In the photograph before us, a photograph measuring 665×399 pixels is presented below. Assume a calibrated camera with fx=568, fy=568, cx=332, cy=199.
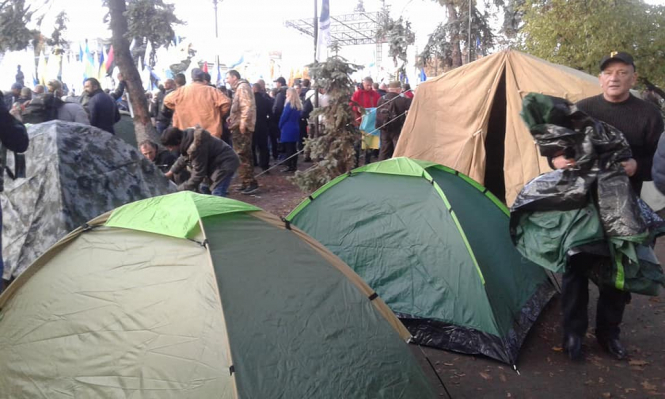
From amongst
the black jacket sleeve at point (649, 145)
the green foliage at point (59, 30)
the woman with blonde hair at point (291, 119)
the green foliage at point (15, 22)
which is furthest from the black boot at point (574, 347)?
the green foliage at point (59, 30)

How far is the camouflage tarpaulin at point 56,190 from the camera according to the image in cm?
528

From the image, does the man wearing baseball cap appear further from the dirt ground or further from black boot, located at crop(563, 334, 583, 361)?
the dirt ground

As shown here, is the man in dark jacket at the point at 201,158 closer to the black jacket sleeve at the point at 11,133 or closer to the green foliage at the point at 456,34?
the black jacket sleeve at the point at 11,133

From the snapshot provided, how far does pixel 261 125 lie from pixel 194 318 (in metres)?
8.30

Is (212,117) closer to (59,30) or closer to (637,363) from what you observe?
(59,30)

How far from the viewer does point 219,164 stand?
21.4 ft

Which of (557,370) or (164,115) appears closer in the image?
(557,370)

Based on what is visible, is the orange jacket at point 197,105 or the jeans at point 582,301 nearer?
the jeans at point 582,301

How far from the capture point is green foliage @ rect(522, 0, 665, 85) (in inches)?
368

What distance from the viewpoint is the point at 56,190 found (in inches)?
208

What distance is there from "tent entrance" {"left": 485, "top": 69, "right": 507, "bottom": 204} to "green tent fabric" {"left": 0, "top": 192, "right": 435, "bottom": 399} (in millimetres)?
4866

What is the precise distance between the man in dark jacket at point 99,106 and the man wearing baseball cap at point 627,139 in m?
6.82

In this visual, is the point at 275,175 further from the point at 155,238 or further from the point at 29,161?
the point at 155,238

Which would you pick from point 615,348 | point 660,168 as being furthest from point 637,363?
point 660,168
